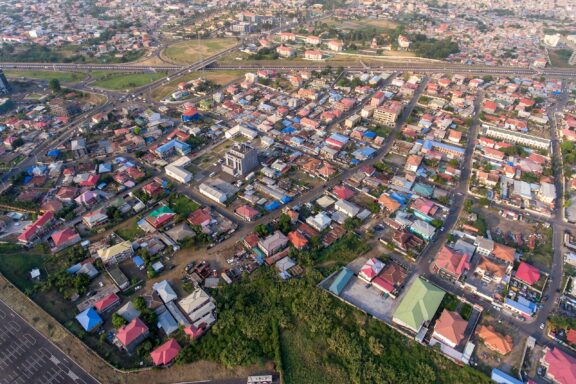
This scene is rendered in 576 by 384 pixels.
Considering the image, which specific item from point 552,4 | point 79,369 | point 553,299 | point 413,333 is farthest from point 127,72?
point 552,4

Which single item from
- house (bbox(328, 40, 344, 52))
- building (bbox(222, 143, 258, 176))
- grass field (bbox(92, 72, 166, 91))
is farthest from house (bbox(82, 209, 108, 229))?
house (bbox(328, 40, 344, 52))

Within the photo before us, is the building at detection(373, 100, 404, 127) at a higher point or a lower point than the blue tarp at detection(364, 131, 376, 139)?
higher

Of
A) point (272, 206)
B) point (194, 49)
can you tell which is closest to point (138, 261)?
point (272, 206)

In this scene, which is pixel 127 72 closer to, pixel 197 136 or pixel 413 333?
pixel 197 136

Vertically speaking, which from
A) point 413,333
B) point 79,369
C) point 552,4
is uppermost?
point 552,4

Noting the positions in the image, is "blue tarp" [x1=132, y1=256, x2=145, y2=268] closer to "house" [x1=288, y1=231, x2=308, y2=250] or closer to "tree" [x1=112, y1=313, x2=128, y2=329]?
"tree" [x1=112, y1=313, x2=128, y2=329]

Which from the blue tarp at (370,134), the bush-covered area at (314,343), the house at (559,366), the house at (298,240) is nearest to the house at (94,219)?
the bush-covered area at (314,343)
